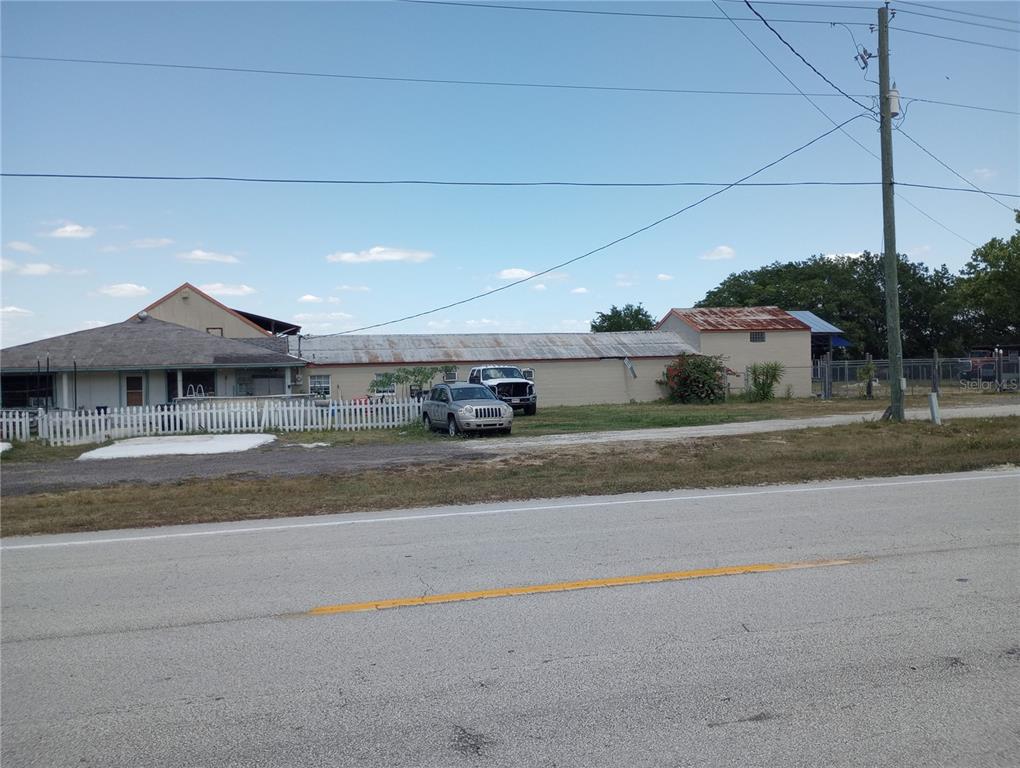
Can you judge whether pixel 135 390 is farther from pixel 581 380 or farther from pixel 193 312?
pixel 581 380

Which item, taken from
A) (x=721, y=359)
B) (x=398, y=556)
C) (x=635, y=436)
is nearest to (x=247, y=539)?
(x=398, y=556)

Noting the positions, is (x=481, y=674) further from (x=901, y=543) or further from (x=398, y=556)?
(x=901, y=543)

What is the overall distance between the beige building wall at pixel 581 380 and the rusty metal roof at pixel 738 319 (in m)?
3.84

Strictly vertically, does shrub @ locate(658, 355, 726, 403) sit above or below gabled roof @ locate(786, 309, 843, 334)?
below

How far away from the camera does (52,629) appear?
20.0 ft

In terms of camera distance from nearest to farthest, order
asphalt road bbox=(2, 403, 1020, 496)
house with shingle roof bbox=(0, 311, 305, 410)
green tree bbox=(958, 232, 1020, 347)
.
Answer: asphalt road bbox=(2, 403, 1020, 496) → house with shingle roof bbox=(0, 311, 305, 410) → green tree bbox=(958, 232, 1020, 347)

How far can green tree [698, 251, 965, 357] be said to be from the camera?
7619 centimetres

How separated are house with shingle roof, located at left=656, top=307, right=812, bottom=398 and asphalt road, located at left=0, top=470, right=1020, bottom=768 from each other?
36.1 meters

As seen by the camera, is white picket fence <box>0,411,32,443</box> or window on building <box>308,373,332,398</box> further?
window on building <box>308,373,332,398</box>

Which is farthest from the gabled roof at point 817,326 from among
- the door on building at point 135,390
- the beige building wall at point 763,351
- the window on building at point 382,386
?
the door on building at point 135,390

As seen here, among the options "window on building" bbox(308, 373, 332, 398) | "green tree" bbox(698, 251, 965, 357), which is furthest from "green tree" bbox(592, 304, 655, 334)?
"window on building" bbox(308, 373, 332, 398)

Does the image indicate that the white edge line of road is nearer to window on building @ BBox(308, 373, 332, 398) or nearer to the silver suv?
the silver suv

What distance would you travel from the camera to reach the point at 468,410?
2372cm

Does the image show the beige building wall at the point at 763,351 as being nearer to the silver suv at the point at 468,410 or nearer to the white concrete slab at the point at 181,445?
the silver suv at the point at 468,410
